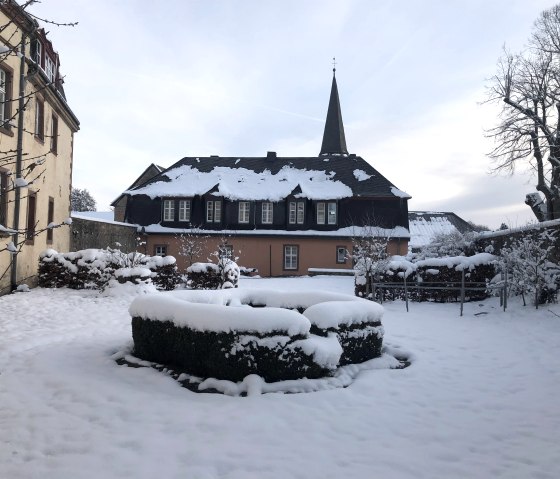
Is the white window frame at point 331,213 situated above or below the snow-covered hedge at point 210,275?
above

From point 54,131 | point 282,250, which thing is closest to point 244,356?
point 54,131

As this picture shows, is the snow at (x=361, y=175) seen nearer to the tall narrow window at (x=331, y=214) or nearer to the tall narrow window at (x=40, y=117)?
the tall narrow window at (x=331, y=214)

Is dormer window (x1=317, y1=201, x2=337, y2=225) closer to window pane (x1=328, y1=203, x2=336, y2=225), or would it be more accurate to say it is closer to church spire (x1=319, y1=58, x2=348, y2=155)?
window pane (x1=328, y1=203, x2=336, y2=225)

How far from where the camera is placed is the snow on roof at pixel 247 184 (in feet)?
94.9

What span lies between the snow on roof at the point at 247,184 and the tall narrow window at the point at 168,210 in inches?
24.2

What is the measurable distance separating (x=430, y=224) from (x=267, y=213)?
21927mm

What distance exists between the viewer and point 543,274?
36.9 feet

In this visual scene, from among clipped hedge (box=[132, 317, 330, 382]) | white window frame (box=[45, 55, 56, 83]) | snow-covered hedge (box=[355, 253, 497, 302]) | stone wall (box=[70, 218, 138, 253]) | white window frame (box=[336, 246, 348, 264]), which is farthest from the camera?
white window frame (box=[336, 246, 348, 264])

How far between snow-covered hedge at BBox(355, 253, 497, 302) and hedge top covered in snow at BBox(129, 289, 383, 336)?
599 centimetres

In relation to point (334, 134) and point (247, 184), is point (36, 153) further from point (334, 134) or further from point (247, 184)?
point (334, 134)

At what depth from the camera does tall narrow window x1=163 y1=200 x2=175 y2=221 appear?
2920cm

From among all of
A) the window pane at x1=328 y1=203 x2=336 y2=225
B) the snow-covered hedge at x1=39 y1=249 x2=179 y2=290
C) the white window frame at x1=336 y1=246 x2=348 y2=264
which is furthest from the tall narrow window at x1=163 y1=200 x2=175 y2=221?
the snow-covered hedge at x1=39 y1=249 x2=179 y2=290

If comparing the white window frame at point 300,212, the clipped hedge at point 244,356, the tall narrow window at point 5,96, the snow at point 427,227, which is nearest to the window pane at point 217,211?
the white window frame at point 300,212

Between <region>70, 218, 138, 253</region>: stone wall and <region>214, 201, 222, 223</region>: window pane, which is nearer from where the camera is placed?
<region>70, 218, 138, 253</region>: stone wall
